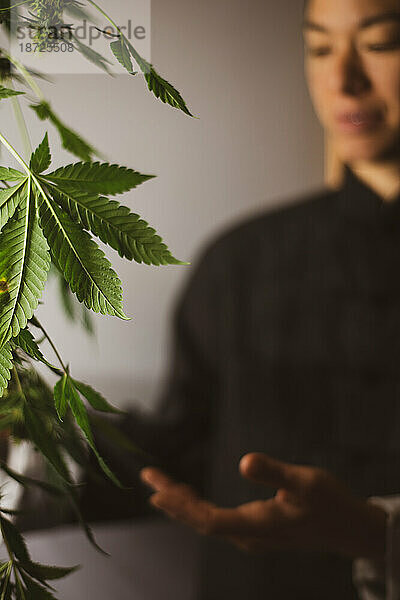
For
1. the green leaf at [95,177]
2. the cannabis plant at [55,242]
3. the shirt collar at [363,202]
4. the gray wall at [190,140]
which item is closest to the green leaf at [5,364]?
the cannabis plant at [55,242]

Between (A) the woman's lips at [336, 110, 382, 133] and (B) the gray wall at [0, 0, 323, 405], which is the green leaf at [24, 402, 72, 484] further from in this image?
(A) the woman's lips at [336, 110, 382, 133]

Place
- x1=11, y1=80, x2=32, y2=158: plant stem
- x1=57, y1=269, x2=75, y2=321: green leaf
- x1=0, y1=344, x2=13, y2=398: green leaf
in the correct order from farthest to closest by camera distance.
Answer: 1. x1=11, y1=80, x2=32, y2=158: plant stem
2. x1=57, y1=269, x2=75, y2=321: green leaf
3. x1=0, y1=344, x2=13, y2=398: green leaf

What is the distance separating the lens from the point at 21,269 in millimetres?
285

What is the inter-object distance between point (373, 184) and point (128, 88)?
33cm

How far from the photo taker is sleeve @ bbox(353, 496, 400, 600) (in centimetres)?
69

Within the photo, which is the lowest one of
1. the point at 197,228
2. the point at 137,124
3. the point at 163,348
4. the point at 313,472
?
the point at 313,472

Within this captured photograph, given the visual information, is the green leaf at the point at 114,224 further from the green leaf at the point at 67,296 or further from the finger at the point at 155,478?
the finger at the point at 155,478

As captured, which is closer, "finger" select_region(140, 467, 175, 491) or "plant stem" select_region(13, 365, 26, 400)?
"plant stem" select_region(13, 365, 26, 400)

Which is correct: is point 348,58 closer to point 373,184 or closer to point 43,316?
point 373,184

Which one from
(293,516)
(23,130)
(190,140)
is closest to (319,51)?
(190,140)

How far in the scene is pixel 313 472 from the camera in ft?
2.33

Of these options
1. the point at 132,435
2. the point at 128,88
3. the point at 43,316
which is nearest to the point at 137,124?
the point at 128,88

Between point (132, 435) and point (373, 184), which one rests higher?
point (373, 184)

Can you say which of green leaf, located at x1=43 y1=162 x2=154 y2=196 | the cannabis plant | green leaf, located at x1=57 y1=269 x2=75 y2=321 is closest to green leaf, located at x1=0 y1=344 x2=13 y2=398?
the cannabis plant
